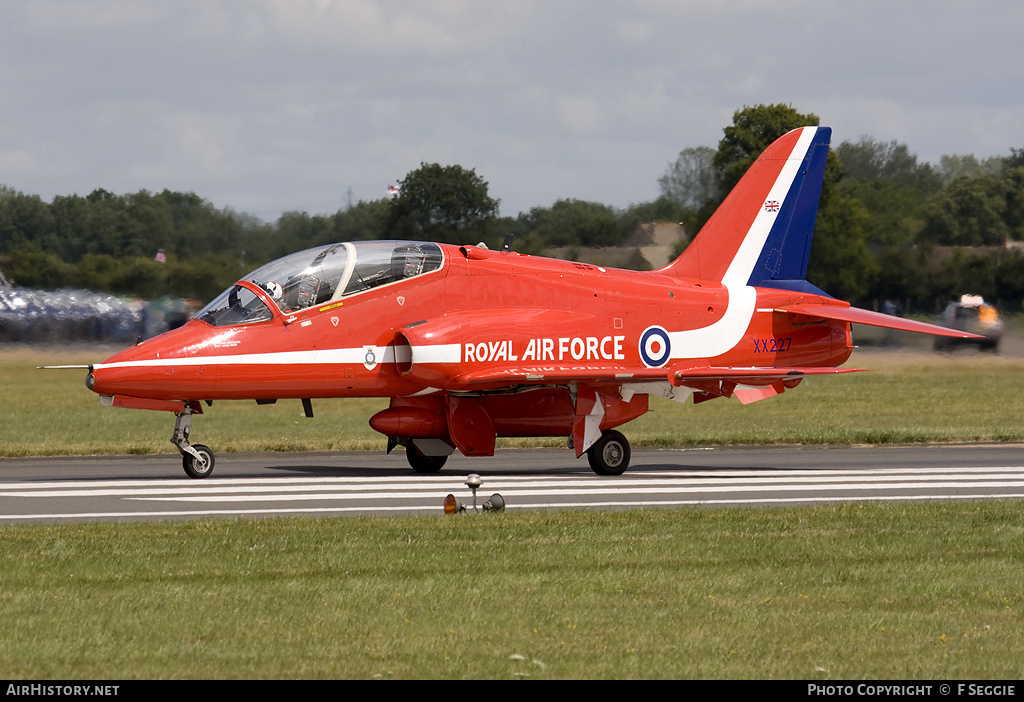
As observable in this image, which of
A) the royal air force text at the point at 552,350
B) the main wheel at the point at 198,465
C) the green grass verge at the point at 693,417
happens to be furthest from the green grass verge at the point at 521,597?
the green grass verge at the point at 693,417

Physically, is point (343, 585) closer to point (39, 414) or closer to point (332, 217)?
point (39, 414)

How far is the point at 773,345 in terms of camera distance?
62.8ft

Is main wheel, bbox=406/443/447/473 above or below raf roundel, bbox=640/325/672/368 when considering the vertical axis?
below

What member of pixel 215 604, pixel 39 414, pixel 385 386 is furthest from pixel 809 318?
pixel 39 414

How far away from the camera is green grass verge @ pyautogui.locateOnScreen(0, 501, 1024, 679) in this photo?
669 centimetres

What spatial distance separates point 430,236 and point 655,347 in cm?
1547

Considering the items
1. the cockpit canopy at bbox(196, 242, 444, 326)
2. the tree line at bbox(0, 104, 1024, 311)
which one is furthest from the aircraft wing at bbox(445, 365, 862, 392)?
the tree line at bbox(0, 104, 1024, 311)

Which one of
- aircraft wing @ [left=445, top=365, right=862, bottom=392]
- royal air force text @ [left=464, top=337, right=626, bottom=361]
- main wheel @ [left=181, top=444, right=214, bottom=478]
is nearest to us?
main wheel @ [left=181, top=444, right=214, bottom=478]

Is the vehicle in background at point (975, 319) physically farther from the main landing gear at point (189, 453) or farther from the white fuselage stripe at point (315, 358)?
the main landing gear at point (189, 453)

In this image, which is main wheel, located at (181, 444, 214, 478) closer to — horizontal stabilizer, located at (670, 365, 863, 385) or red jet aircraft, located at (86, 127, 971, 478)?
red jet aircraft, located at (86, 127, 971, 478)

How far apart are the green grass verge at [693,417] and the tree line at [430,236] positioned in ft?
7.86

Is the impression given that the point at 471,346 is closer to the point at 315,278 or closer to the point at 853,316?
the point at 315,278

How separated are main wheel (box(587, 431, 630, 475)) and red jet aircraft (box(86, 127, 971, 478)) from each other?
19mm
